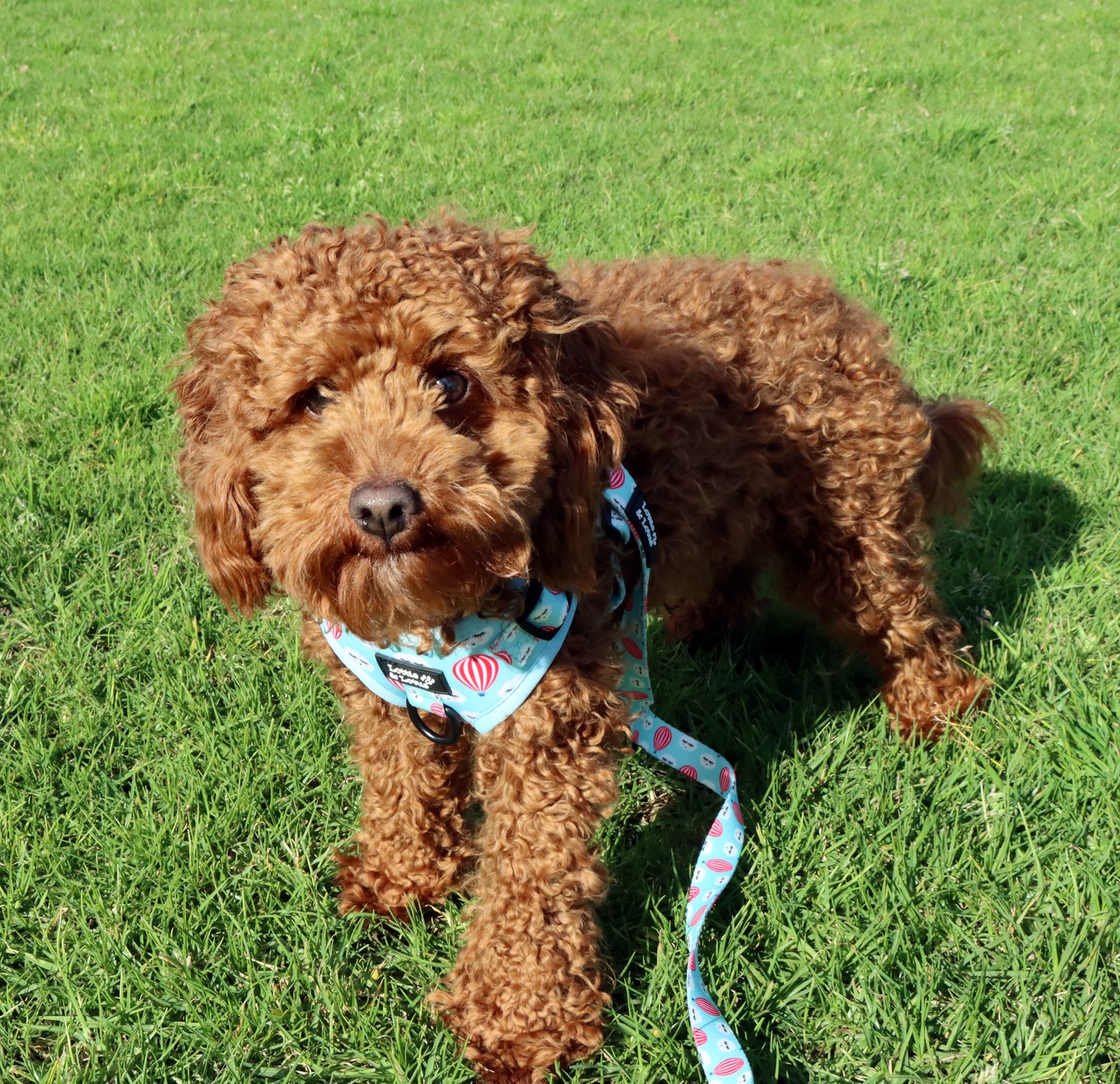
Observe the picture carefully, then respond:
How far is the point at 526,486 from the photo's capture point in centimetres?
214

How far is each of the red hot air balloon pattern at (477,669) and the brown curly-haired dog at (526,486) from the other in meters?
0.12

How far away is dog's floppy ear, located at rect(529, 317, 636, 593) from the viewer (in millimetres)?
2211

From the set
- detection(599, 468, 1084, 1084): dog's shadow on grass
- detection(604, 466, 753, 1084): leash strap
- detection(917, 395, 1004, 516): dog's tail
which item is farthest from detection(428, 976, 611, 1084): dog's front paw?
detection(917, 395, 1004, 516): dog's tail

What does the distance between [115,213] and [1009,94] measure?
7.39 meters

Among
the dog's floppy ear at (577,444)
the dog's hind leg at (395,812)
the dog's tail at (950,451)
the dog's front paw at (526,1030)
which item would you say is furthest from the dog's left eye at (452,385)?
the dog's tail at (950,451)

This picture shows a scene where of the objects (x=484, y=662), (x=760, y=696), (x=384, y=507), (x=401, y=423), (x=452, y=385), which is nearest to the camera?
(x=384, y=507)

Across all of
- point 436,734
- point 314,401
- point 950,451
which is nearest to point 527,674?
point 436,734

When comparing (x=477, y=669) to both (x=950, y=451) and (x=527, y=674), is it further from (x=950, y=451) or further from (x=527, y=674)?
(x=950, y=451)

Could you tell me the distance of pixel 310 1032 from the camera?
2498 mm

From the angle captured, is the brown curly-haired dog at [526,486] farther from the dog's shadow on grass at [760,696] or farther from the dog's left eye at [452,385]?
the dog's shadow on grass at [760,696]

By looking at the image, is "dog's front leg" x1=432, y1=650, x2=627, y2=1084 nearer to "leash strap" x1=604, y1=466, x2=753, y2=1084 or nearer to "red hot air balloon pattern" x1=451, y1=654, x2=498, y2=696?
"red hot air balloon pattern" x1=451, y1=654, x2=498, y2=696

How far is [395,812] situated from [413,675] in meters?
0.69

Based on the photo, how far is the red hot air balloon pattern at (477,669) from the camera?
2.35 metres

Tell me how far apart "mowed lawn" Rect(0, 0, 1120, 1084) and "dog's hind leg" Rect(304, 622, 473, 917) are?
3.1 inches
